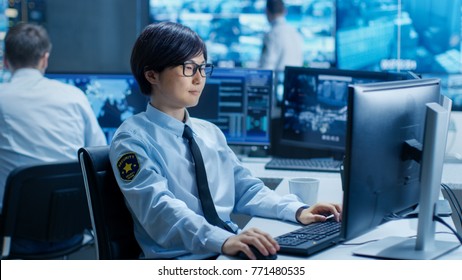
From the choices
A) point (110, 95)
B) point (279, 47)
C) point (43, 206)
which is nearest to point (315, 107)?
point (110, 95)

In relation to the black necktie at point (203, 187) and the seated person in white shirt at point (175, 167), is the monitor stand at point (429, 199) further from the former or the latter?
the black necktie at point (203, 187)

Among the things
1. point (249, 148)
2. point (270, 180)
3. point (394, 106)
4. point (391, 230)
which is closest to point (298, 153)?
Result: point (249, 148)

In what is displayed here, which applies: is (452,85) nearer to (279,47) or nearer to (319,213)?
(279,47)

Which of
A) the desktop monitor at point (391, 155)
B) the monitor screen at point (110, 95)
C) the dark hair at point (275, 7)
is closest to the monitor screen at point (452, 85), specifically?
the dark hair at point (275, 7)

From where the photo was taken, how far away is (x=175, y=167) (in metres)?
1.98

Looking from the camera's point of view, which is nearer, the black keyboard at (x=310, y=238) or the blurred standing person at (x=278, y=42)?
the black keyboard at (x=310, y=238)

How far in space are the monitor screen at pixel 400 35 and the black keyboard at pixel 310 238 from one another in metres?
4.33

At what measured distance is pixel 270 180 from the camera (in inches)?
119

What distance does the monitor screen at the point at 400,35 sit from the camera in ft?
19.4

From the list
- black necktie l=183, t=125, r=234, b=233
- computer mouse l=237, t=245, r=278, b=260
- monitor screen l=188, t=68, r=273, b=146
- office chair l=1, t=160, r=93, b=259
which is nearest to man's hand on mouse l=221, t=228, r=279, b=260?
computer mouse l=237, t=245, r=278, b=260

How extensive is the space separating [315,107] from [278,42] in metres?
2.82

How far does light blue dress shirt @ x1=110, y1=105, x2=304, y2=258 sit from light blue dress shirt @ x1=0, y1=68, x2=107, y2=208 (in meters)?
1.12

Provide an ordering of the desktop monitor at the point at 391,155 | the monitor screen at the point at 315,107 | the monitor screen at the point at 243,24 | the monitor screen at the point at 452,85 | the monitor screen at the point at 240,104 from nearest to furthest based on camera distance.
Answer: the desktop monitor at the point at 391,155, the monitor screen at the point at 315,107, the monitor screen at the point at 240,104, the monitor screen at the point at 452,85, the monitor screen at the point at 243,24

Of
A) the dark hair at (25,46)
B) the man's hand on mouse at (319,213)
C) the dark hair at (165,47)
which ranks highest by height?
the dark hair at (165,47)
